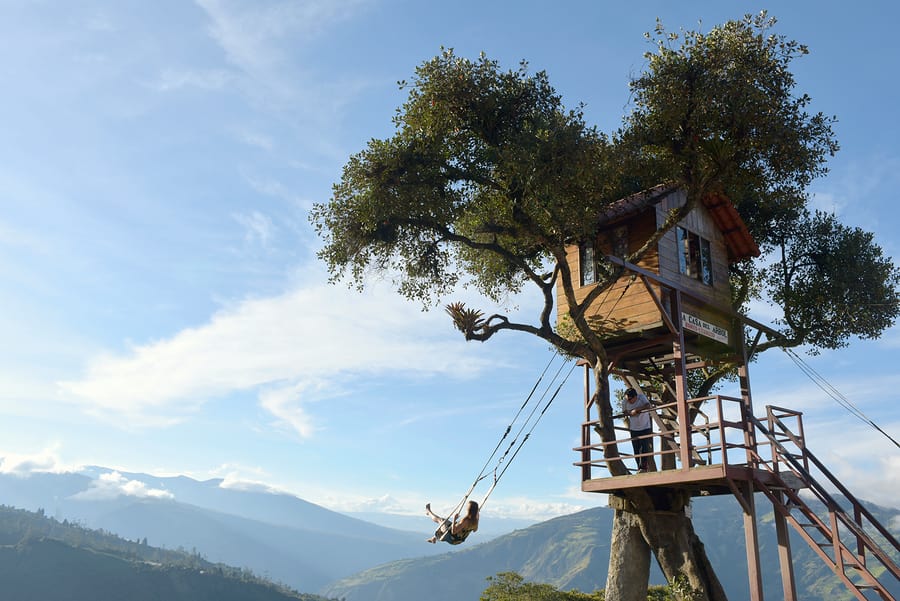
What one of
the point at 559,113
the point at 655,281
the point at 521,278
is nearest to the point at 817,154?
the point at 655,281

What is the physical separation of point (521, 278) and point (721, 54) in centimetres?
997

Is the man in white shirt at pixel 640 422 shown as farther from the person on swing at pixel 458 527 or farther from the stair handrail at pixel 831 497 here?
the person on swing at pixel 458 527

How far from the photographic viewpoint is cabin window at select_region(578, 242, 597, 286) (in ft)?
79.4

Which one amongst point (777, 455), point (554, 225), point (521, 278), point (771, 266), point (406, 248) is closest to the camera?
point (777, 455)

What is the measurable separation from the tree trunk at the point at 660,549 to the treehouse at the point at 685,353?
11.2 inches

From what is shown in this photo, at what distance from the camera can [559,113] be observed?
70.2 ft

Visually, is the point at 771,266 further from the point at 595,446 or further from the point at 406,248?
the point at 406,248

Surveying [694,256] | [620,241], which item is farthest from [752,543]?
[620,241]

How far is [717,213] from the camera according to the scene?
2631 centimetres

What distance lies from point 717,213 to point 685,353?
6.27 m

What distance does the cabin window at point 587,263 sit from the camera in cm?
2420

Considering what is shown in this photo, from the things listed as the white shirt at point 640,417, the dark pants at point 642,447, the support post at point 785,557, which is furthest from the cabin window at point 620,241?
the support post at point 785,557

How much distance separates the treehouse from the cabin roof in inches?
1.4

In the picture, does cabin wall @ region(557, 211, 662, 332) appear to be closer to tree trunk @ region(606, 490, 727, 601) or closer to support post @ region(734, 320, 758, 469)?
support post @ region(734, 320, 758, 469)
